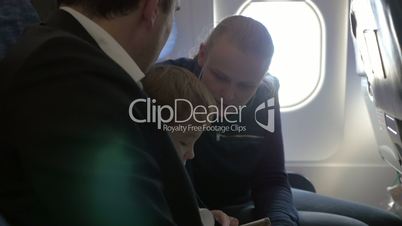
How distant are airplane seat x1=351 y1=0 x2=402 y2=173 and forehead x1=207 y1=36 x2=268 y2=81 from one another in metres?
0.27

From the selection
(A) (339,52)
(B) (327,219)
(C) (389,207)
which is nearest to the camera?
(B) (327,219)

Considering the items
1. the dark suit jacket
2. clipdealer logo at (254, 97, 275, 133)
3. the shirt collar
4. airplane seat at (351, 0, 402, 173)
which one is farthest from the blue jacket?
the dark suit jacket

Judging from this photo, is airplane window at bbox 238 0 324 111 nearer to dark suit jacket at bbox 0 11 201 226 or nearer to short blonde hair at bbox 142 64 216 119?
short blonde hair at bbox 142 64 216 119

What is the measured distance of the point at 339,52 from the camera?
1.97 meters

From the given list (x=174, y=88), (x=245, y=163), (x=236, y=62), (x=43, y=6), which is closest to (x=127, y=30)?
(x=174, y=88)

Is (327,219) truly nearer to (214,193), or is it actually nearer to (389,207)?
(214,193)

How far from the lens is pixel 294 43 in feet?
6.62

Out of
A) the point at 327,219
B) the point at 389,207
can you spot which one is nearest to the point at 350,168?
the point at 389,207

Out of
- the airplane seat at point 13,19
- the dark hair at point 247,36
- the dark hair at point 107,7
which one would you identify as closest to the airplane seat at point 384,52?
the dark hair at point 247,36

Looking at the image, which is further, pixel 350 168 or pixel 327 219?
pixel 350 168

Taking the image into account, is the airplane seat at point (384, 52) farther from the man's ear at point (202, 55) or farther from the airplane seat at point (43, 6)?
the airplane seat at point (43, 6)

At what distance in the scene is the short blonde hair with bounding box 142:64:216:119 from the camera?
104 centimetres

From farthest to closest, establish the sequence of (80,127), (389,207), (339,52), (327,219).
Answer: (389,207)
(339,52)
(327,219)
(80,127)

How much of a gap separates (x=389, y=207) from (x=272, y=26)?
0.89 metres
